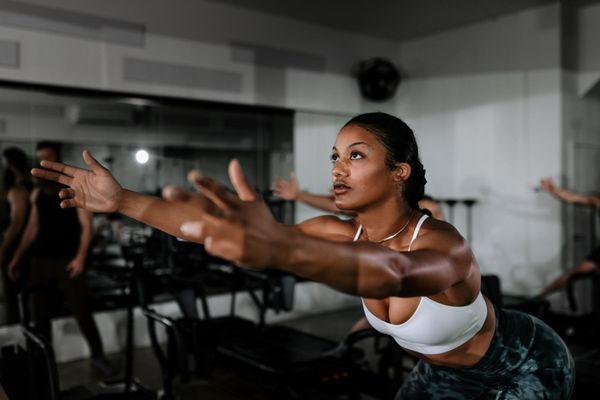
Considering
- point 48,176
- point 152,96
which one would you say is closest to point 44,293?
point 152,96

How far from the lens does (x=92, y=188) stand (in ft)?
5.34

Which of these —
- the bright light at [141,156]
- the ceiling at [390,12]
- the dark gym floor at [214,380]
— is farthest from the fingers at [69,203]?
the ceiling at [390,12]

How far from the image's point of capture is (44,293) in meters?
4.02

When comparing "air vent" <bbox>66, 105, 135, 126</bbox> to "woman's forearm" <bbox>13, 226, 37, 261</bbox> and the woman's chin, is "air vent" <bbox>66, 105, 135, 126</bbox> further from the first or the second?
the woman's chin

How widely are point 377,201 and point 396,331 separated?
36cm

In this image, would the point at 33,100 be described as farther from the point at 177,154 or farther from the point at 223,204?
the point at 223,204

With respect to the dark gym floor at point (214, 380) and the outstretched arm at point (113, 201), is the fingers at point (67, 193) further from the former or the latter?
the dark gym floor at point (214, 380)

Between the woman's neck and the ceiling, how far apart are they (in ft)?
14.9

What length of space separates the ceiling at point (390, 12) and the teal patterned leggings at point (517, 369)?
465 cm

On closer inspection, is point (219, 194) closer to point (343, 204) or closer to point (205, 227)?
point (205, 227)

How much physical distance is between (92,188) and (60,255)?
2.86 meters

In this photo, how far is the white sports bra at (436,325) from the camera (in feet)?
4.52

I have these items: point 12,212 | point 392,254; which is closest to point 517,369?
point 392,254

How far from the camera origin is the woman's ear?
1.44m
